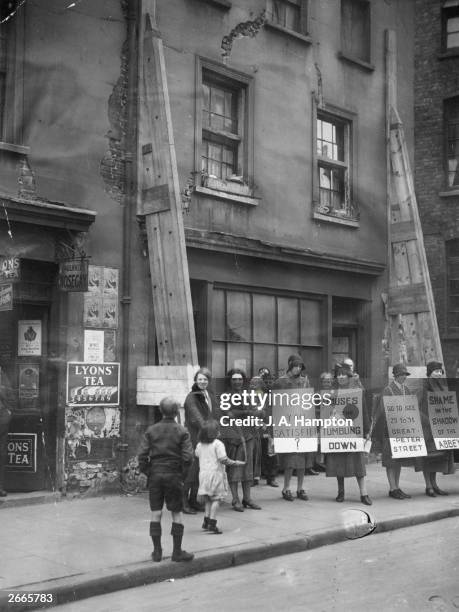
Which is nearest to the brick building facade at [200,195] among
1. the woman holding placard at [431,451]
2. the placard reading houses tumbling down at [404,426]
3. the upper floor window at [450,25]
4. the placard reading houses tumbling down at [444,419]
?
the placard reading houses tumbling down at [404,426]

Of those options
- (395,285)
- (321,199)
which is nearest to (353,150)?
(321,199)

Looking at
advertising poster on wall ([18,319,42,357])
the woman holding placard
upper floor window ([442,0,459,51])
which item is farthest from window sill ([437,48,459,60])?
advertising poster on wall ([18,319,42,357])

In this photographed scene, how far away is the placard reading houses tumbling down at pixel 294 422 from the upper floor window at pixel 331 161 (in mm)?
3784

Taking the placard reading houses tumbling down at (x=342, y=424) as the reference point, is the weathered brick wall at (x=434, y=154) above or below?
above

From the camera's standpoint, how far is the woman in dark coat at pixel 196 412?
8.66 m

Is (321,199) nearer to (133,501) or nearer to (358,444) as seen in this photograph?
(358,444)

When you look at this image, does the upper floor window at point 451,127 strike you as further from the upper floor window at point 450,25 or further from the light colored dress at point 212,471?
the light colored dress at point 212,471

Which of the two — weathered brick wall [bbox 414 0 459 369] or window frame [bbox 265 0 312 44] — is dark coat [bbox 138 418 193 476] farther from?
weathered brick wall [bbox 414 0 459 369]

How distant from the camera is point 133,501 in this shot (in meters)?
9.47

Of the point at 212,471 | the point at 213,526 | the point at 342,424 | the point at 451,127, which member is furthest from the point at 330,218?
the point at 213,526

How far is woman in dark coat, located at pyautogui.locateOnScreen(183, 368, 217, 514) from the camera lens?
341 inches

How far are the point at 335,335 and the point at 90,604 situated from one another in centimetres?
903

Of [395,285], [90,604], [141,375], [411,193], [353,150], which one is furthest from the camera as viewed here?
[395,285]

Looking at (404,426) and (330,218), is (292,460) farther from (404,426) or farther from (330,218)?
(330,218)
